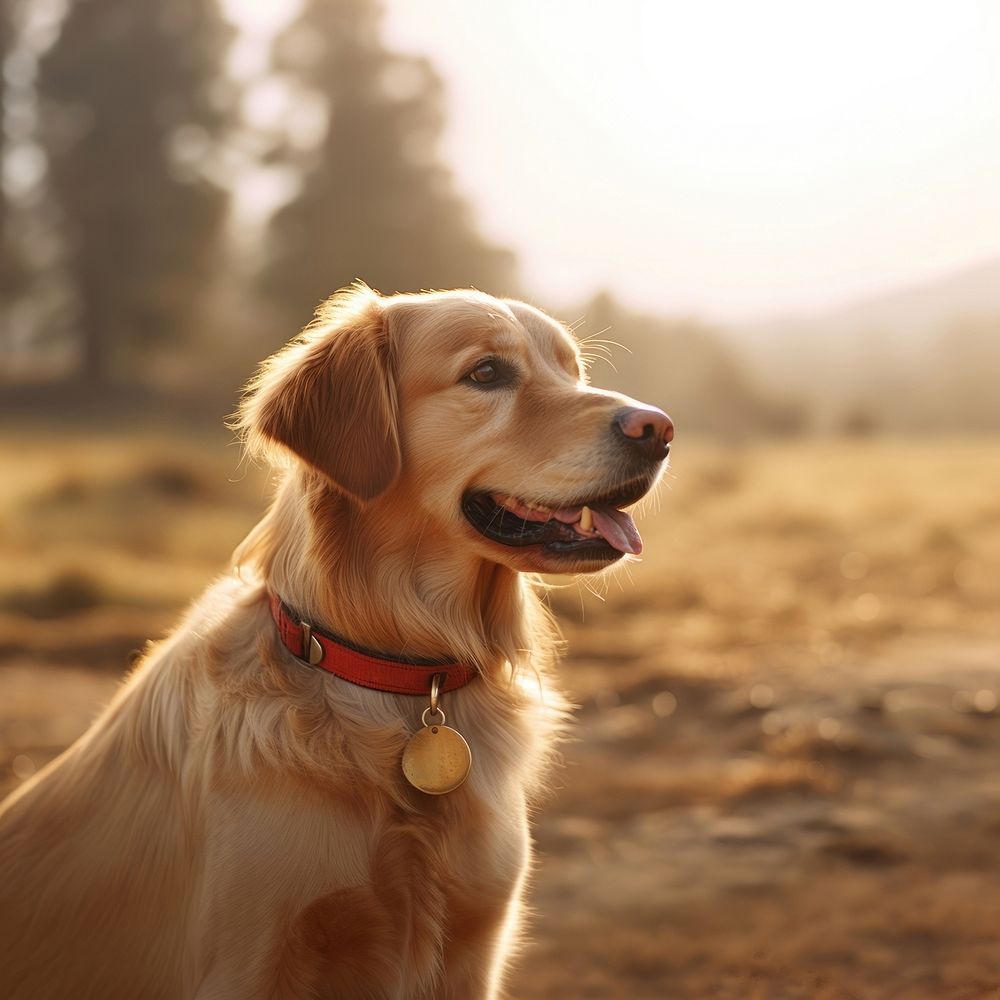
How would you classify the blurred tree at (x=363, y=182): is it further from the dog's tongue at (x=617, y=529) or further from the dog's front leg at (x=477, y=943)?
the dog's front leg at (x=477, y=943)

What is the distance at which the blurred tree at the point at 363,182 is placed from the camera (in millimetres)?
19422

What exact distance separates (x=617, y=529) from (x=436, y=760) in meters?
0.79

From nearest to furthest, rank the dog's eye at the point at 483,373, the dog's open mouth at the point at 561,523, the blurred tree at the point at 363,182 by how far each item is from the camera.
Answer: the dog's open mouth at the point at 561,523 < the dog's eye at the point at 483,373 < the blurred tree at the point at 363,182

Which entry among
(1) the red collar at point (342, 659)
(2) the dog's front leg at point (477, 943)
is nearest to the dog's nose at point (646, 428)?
(1) the red collar at point (342, 659)

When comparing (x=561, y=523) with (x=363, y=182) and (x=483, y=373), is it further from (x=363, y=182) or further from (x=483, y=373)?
(x=363, y=182)

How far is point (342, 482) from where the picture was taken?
2.86m

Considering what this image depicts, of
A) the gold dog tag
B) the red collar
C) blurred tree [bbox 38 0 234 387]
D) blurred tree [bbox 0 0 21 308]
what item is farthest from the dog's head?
blurred tree [bbox 0 0 21 308]

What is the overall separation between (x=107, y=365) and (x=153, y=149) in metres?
4.27

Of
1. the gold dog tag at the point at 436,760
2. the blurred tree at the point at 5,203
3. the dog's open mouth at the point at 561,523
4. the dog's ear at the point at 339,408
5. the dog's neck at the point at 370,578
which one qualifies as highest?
the blurred tree at the point at 5,203

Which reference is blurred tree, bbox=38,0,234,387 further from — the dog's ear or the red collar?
the red collar

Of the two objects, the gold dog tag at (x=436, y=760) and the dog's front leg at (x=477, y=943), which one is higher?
the gold dog tag at (x=436, y=760)

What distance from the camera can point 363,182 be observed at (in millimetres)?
20125

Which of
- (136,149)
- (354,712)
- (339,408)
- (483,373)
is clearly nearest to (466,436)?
(483,373)

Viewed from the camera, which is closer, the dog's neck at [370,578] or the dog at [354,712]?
the dog at [354,712]
